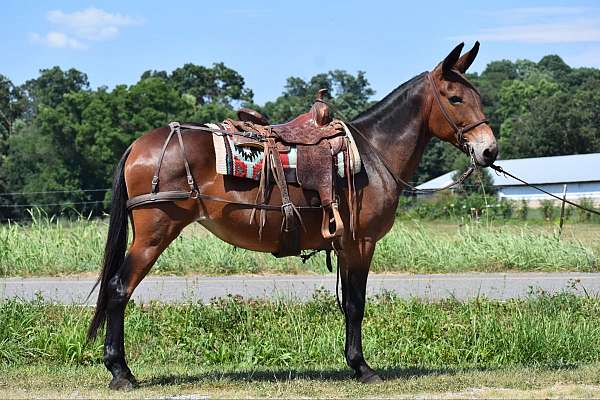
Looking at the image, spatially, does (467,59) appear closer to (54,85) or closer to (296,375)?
(296,375)

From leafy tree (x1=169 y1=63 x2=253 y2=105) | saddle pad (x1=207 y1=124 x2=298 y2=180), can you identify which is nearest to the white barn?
leafy tree (x1=169 y1=63 x2=253 y2=105)

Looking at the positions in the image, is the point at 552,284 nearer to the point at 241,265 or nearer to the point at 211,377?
the point at 241,265

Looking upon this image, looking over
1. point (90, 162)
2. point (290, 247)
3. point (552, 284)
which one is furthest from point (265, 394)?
point (90, 162)

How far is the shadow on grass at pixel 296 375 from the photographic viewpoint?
748 cm

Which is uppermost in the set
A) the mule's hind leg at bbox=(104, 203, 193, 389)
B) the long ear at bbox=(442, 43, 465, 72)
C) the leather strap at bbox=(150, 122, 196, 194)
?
the long ear at bbox=(442, 43, 465, 72)

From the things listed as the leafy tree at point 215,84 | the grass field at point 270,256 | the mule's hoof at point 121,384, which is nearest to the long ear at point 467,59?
the mule's hoof at point 121,384

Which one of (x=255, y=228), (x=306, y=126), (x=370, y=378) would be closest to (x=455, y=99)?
(x=306, y=126)

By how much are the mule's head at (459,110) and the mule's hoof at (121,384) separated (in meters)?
3.74

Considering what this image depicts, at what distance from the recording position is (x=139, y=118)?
5353cm

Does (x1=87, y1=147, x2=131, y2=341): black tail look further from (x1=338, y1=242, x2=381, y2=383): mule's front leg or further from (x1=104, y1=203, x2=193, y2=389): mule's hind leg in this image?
(x1=338, y1=242, x2=381, y2=383): mule's front leg

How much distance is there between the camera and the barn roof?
58.9 m

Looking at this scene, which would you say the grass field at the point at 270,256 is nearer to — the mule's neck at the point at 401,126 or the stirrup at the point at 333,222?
the mule's neck at the point at 401,126

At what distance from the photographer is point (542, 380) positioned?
731 centimetres

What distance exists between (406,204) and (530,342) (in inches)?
1181
